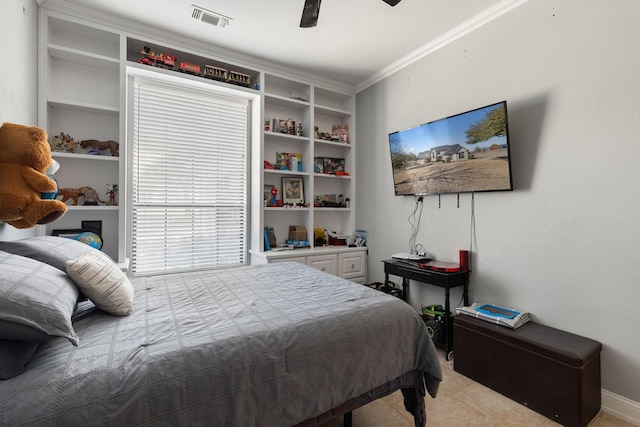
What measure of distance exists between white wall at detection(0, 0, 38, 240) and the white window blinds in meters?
0.77

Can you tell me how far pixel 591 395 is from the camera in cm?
175

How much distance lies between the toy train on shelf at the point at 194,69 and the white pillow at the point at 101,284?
2241 millimetres

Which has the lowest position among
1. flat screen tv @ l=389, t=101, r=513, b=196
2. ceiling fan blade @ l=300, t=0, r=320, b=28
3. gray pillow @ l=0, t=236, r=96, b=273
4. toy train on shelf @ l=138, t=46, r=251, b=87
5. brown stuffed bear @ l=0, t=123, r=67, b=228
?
Result: gray pillow @ l=0, t=236, r=96, b=273

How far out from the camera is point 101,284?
4.26 ft

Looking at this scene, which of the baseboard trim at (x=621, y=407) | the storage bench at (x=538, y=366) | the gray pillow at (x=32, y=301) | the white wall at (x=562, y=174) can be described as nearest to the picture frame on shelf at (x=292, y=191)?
the white wall at (x=562, y=174)

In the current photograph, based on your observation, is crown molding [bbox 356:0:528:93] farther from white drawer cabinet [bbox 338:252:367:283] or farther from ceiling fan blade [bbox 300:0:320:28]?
white drawer cabinet [bbox 338:252:367:283]

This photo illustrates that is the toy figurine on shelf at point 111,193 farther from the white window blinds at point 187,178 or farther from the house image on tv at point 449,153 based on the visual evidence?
the house image on tv at point 449,153

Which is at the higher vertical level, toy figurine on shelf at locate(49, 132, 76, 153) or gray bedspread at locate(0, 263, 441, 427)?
toy figurine on shelf at locate(49, 132, 76, 153)

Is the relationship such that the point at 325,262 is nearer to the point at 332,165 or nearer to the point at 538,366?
the point at 332,165

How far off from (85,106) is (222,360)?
8.72ft

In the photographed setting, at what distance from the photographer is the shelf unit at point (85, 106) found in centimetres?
253

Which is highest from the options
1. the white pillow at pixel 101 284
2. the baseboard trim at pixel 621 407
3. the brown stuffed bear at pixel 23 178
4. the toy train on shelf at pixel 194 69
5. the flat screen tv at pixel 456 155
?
the toy train on shelf at pixel 194 69

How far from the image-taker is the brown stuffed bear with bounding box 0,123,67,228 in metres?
1.26

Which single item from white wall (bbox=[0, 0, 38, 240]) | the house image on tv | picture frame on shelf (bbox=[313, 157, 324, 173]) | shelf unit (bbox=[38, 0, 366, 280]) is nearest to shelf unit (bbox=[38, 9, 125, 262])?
shelf unit (bbox=[38, 0, 366, 280])
